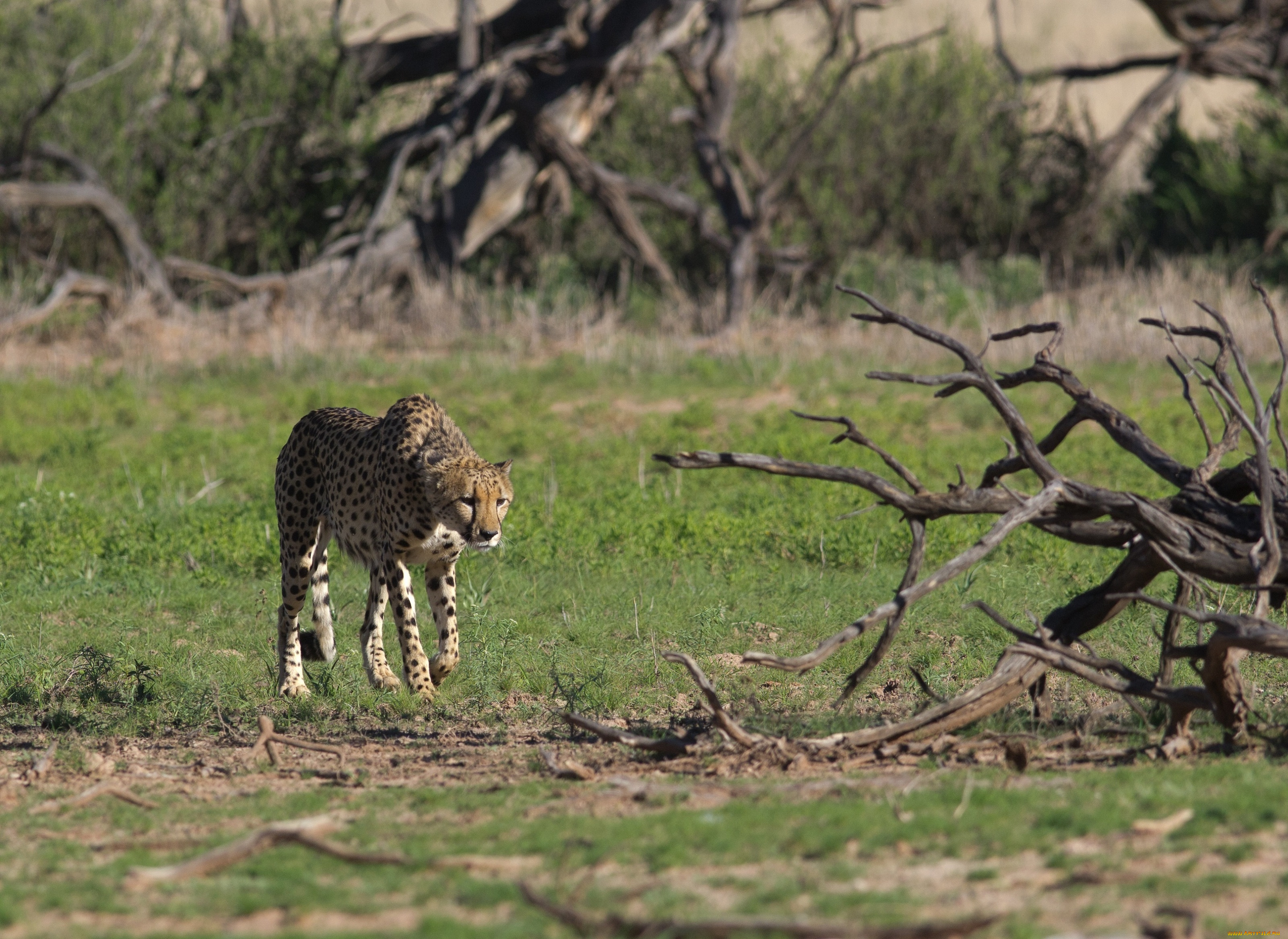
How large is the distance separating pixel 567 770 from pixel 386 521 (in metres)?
2.31

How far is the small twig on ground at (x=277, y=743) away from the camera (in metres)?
5.84

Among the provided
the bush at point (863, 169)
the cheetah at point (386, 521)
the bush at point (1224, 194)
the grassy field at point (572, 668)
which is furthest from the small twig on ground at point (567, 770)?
the bush at point (1224, 194)

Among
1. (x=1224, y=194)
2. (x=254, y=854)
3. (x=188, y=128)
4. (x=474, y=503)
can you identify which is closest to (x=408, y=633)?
(x=474, y=503)

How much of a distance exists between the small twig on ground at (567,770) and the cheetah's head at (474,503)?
149 cm

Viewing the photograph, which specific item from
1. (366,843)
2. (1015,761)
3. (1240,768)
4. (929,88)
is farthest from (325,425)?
(929,88)

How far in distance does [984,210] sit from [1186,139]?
3066 millimetres

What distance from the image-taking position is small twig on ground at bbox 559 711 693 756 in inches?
216

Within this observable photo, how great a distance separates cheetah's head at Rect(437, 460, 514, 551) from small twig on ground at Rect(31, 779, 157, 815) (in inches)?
78.2

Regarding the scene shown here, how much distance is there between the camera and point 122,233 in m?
18.1

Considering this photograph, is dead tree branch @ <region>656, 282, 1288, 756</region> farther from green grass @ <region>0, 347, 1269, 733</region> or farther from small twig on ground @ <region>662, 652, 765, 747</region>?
green grass @ <region>0, 347, 1269, 733</region>

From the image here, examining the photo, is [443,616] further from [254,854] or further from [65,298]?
[65,298]

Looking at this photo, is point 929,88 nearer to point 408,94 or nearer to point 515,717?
point 408,94

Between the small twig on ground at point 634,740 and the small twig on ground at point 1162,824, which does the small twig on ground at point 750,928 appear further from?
the small twig on ground at point 634,740

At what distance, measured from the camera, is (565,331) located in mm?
16969
